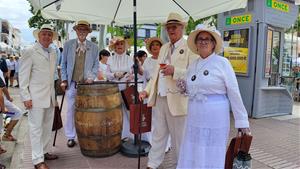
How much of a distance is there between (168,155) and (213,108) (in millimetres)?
2120

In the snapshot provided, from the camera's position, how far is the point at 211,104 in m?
2.64

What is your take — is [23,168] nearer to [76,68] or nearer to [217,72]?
[76,68]

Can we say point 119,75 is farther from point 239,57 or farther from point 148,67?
point 239,57

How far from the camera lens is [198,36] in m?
2.80

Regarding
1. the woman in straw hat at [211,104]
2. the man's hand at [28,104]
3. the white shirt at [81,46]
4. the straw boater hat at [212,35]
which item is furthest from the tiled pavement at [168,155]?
the straw boater hat at [212,35]

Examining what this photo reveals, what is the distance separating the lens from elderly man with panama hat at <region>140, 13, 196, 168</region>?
3.29m

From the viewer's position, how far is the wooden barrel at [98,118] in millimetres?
4043

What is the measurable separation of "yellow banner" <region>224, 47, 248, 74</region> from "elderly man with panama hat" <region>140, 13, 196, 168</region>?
4.40 m

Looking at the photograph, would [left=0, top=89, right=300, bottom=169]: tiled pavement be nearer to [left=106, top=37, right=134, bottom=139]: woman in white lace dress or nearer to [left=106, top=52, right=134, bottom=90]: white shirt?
[left=106, top=37, right=134, bottom=139]: woman in white lace dress

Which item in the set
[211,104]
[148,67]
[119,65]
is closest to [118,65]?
[119,65]

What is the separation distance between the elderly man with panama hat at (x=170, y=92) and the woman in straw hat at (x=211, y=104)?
509 millimetres

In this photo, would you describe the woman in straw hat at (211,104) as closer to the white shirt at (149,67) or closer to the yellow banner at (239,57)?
the white shirt at (149,67)

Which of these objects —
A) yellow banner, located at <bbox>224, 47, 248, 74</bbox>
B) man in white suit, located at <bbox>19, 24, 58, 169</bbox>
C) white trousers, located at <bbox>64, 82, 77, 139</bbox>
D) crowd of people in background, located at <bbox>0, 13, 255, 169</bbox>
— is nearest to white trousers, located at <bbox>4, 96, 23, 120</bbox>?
crowd of people in background, located at <bbox>0, 13, 255, 169</bbox>

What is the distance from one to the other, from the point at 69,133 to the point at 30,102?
1357mm
